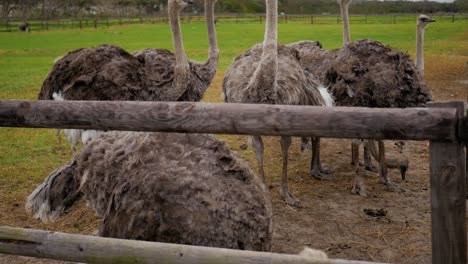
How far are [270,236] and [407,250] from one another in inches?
81.6

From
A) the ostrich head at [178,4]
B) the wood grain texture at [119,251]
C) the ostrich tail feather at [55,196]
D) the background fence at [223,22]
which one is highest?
the ostrich head at [178,4]

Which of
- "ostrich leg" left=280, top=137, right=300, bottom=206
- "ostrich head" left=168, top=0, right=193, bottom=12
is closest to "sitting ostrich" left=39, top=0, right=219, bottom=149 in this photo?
"ostrich head" left=168, top=0, right=193, bottom=12

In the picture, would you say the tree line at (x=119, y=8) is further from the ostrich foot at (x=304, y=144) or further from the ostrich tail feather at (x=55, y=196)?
the ostrich tail feather at (x=55, y=196)

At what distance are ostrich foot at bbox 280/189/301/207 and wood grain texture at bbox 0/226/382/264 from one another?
3.48 meters

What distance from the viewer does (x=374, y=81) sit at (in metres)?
5.92

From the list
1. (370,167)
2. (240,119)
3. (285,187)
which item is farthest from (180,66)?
(240,119)

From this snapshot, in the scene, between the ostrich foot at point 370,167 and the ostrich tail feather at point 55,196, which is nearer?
Result: the ostrich tail feather at point 55,196

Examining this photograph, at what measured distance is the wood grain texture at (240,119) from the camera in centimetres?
229

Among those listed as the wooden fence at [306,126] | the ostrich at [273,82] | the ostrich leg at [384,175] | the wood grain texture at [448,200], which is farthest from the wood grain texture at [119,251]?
the ostrich leg at [384,175]

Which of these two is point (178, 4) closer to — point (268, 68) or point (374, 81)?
point (268, 68)

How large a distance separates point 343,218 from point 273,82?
57.6 inches

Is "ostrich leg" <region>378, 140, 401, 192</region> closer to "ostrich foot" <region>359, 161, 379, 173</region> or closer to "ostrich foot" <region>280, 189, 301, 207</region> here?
"ostrich foot" <region>359, 161, 379, 173</region>

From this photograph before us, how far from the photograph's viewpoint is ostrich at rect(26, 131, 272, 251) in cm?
281

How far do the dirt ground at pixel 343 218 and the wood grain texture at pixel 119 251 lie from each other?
216 centimetres
